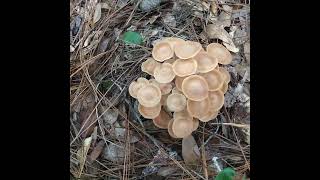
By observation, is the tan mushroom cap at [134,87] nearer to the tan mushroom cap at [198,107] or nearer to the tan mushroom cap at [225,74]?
the tan mushroom cap at [198,107]

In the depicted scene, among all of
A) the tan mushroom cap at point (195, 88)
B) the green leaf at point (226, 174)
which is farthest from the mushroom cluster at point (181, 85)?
the green leaf at point (226, 174)

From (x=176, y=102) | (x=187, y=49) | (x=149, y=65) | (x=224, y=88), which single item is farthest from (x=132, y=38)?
(x=224, y=88)

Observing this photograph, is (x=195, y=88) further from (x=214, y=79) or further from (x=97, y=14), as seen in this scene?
(x=97, y=14)

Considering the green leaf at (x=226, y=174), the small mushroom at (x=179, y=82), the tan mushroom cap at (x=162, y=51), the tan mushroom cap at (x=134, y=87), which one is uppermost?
the tan mushroom cap at (x=162, y=51)

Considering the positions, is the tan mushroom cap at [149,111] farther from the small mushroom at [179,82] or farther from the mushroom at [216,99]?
the mushroom at [216,99]

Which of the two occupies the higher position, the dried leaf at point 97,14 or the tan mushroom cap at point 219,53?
the dried leaf at point 97,14

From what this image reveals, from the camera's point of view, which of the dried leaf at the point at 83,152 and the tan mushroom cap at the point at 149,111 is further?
the dried leaf at the point at 83,152

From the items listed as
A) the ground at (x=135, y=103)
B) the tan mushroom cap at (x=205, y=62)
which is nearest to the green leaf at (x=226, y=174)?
the ground at (x=135, y=103)

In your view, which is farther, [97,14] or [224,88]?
[97,14]
